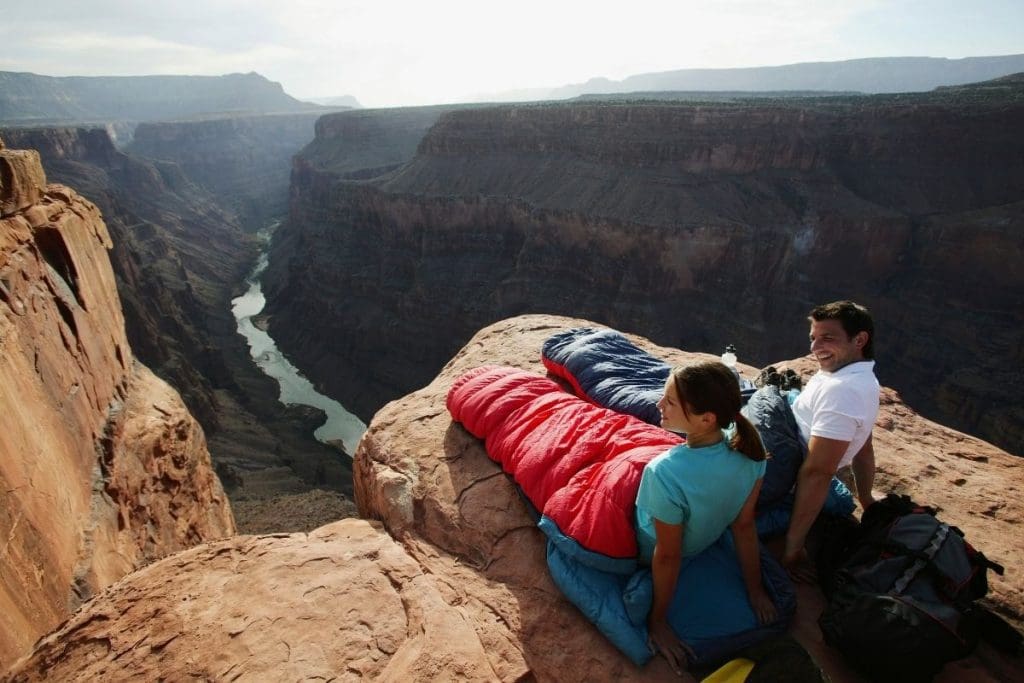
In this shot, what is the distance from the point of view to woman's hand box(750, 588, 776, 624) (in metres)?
3.05

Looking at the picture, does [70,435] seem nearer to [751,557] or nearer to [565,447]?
[565,447]

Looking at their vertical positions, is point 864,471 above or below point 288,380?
above

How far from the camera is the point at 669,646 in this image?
2996 millimetres

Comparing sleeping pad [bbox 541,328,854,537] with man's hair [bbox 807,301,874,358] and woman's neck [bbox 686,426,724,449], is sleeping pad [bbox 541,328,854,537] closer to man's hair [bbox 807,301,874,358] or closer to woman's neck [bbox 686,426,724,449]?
man's hair [bbox 807,301,874,358]

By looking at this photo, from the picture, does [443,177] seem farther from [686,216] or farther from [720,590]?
[720,590]

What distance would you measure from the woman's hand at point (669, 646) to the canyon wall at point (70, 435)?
3.95 m

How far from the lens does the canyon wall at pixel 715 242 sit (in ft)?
81.8

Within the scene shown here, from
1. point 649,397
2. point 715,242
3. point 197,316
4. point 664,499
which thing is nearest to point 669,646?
point 664,499

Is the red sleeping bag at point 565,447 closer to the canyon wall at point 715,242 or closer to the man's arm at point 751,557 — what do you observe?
the man's arm at point 751,557

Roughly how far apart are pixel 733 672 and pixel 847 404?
1694 mm

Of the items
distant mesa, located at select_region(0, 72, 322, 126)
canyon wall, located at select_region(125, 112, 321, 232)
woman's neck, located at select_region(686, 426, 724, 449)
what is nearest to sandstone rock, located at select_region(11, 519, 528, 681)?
woman's neck, located at select_region(686, 426, 724, 449)

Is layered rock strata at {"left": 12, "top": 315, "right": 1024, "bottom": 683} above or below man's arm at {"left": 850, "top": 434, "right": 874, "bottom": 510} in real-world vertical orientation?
below

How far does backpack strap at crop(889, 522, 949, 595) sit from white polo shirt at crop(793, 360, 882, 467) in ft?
2.04

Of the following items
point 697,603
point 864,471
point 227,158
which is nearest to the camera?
point 697,603
